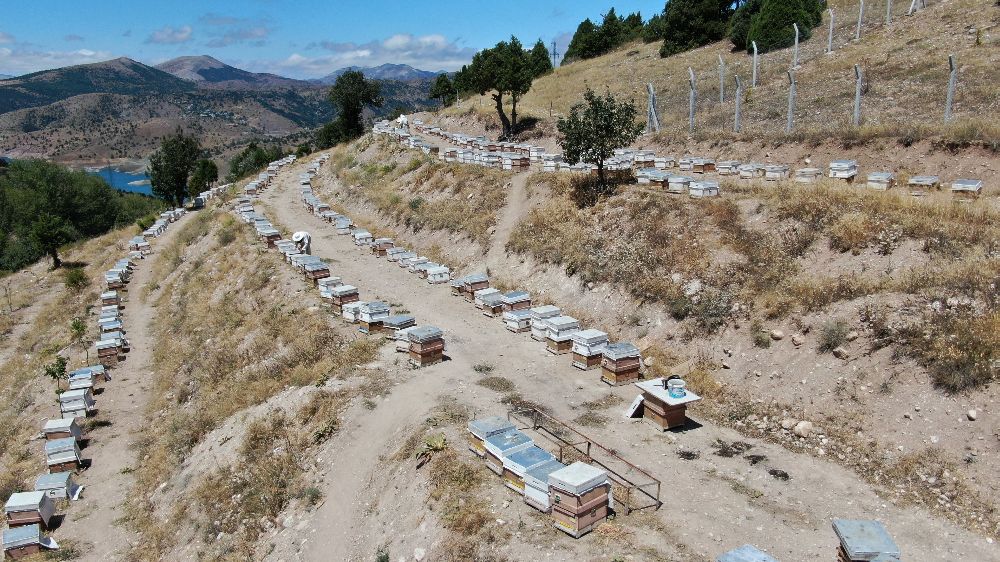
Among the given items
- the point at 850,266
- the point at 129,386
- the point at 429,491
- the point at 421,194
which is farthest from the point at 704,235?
the point at 129,386

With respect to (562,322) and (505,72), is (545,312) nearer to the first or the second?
(562,322)

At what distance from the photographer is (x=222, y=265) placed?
123ft

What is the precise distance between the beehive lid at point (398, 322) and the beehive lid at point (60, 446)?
1161cm

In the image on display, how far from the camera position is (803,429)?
14969mm

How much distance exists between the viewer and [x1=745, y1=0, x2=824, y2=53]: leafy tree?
171 ft

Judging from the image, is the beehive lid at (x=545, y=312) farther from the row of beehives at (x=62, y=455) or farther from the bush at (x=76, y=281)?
the bush at (x=76, y=281)

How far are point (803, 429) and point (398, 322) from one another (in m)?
13.9

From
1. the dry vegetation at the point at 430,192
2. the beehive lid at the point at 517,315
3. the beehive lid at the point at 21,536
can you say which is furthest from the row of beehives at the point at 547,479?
the dry vegetation at the point at 430,192

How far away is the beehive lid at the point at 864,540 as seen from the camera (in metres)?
9.70

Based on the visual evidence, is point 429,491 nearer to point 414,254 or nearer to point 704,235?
point 704,235

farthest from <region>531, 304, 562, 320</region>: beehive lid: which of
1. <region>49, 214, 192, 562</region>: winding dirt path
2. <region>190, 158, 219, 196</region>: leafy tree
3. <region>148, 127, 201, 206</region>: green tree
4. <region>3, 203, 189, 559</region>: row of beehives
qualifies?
<region>190, 158, 219, 196</region>: leafy tree

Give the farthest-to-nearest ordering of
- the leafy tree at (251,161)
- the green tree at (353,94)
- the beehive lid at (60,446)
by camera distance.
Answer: the leafy tree at (251,161), the green tree at (353,94), the beehive lid at (60,446)

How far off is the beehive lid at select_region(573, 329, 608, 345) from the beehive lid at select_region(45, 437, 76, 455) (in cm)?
1808

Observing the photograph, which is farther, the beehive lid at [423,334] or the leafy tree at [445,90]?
the leafy tree at [445,90]
